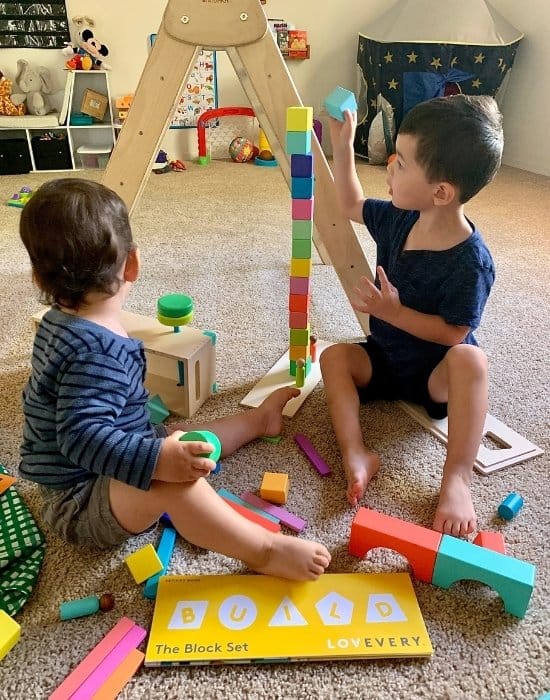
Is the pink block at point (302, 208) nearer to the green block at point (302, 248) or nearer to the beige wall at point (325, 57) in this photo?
the green block at point (302, 248)

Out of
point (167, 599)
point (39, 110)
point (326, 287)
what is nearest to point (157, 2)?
point (39, 110)

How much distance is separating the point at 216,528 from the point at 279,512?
16cm

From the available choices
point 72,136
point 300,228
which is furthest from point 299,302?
point 72,136

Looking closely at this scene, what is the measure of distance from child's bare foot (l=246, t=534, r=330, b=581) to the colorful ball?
2.41 meters

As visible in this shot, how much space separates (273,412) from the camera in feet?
3.38

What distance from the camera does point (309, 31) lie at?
2.90 meters

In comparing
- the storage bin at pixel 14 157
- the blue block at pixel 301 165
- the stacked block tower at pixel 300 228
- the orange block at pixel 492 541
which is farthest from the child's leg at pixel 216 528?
the storage bin at pixel 14 157

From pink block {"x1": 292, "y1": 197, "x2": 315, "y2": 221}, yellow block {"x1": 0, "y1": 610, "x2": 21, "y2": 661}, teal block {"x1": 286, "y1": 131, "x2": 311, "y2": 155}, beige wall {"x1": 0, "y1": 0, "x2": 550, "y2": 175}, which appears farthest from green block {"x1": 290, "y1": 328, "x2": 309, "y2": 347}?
beige wall {"x1": 0, "y1": 0, "x2": 550, "y2": 175}

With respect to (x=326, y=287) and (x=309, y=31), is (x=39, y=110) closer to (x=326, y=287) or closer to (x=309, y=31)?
(x=309, y=31)

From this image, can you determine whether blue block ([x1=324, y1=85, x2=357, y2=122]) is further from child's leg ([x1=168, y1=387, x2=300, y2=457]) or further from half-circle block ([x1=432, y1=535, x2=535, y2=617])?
half-circle block ([x1=432, y1=535, x2=535, y2=617])

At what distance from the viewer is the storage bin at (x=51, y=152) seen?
8.59 feet

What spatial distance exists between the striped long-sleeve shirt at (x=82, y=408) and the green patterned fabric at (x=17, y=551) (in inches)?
4.1

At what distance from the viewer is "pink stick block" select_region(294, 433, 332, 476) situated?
3.14 ft

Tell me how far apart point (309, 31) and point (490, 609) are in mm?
2890
